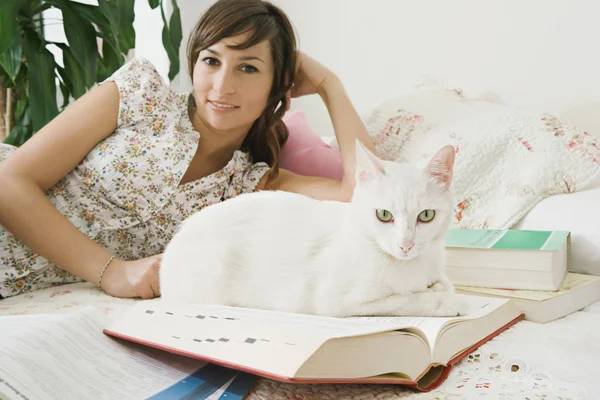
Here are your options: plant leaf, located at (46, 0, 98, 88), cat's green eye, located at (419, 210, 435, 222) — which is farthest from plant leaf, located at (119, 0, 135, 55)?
cat's green eye, located at (419, 210, 435, 222)

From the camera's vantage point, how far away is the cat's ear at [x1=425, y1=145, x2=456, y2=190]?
67cm

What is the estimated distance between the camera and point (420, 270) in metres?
0.71

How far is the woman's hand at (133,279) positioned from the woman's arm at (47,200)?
0.04 ft

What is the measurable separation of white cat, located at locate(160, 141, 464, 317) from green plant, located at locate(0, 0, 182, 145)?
1.13m

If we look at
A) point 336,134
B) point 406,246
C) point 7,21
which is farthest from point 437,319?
point 7,21

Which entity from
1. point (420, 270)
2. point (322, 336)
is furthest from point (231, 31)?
point (322, 336)

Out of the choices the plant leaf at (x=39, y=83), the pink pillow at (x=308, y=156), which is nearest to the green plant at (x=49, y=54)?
the plant leaf at (x=39, y=83)

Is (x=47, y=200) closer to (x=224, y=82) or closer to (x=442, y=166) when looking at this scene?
(x=224, y=82)

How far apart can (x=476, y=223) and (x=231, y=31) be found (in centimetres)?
69

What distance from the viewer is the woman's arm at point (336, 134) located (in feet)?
4.29

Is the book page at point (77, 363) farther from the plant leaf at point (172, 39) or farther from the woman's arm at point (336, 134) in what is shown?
the plant leaf at point (172, 39)

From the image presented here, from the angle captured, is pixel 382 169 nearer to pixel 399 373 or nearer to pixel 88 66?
pixel 399 373

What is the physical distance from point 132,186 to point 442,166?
0.78 metres

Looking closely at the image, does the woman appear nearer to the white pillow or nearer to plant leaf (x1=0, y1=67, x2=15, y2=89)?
the white pillow
